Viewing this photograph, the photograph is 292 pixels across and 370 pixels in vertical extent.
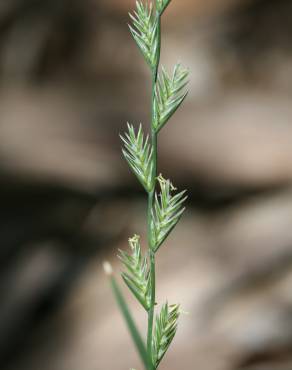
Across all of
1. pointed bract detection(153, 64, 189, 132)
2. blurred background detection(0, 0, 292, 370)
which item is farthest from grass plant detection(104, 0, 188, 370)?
blurred background detection(0, 0, 292, 370)

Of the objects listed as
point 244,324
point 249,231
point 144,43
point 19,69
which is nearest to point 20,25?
point 19,69

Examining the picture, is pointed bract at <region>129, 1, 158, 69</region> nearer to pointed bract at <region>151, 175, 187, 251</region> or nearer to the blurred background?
pointed bract at <region>151, 175, 187, 251</region>

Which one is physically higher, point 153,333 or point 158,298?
point 153,333

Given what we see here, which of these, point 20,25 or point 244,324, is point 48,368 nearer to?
point 244,324

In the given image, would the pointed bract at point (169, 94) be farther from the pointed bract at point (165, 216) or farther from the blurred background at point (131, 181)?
the blurred background at point (131, 181)

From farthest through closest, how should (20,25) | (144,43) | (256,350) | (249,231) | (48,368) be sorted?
1. (20,25)
2. (249,231)
3. (48,368)
4. (256,350)
5. (144,43)

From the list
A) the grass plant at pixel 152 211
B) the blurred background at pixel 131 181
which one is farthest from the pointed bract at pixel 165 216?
the blurred background at pixel 131 181
